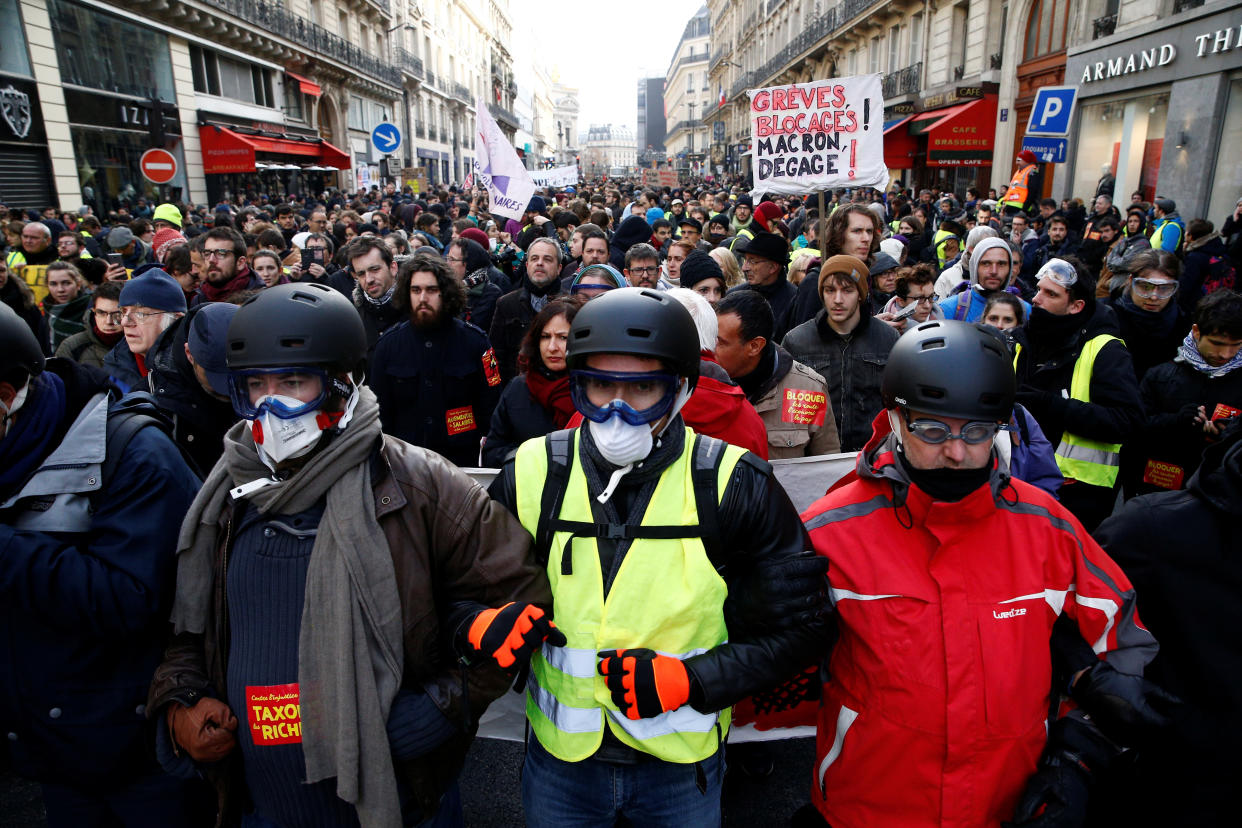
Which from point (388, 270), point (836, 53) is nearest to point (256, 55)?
point (836, 53)

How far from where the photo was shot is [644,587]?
1.84 metres

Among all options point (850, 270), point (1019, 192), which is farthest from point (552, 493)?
point (1019, 192)

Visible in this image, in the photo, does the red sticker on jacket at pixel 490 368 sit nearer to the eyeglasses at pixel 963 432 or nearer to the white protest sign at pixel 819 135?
the eyeglasses at pixel 963 432

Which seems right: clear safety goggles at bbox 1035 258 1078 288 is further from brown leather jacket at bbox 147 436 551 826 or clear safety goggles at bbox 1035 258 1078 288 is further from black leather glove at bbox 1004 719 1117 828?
brown leather jacket at bbox 147 436 551 826

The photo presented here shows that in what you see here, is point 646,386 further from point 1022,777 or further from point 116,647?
point 116,647

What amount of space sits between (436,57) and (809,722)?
2399 inches

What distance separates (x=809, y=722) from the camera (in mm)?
2902

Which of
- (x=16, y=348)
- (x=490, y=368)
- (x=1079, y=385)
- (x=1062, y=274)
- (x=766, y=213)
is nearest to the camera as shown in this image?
(x=16, y=348)

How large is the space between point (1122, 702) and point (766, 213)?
23.8 ft

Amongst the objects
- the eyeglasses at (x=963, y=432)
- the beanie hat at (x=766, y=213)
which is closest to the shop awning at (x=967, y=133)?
the beanie hat at (x=766, y=213)

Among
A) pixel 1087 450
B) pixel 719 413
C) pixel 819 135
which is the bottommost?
pixel 1087 450

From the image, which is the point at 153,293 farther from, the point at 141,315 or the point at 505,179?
the point at 505,179

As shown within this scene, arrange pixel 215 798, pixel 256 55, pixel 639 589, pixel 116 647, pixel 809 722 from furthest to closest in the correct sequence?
1. pixel 256 55
2. pixel 809 722
3. pixel 215 798
4. pixel 116 647
5. pixel 639 589

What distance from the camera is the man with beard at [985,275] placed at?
218 inches
